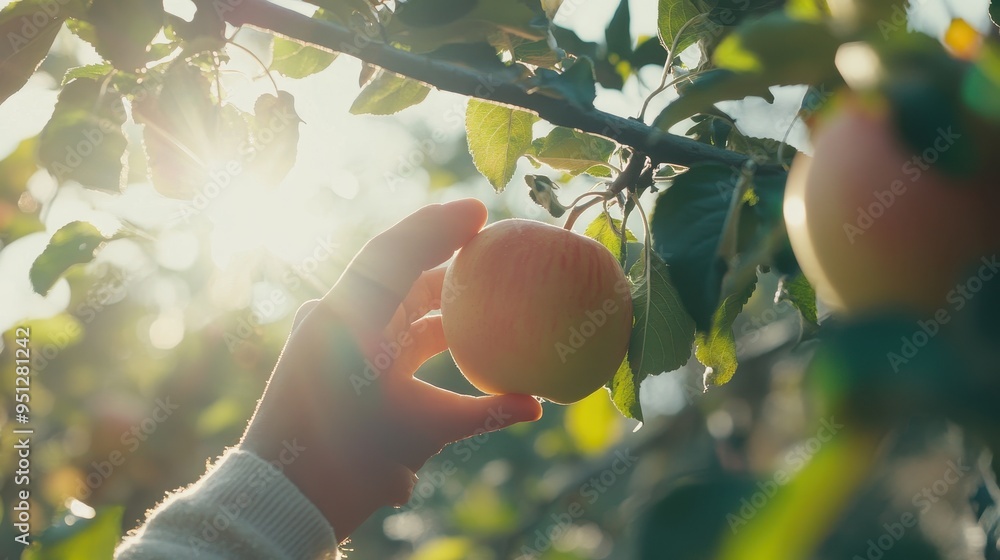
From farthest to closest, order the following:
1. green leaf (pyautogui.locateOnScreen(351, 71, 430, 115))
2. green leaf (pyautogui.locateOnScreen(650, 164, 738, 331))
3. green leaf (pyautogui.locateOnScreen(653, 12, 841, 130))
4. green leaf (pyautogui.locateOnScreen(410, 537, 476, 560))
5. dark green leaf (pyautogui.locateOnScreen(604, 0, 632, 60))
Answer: green leaf (pyautogui.locateOnScreen(410, 537, 476, 560)) < dark green leaf (pyautogui.locateOnScreen(604, 0, 632, 60)) < green leaf (pyautogui.locateOnScreen(351, 71, 430, 115)) < green leaf (pyautogui.locateOnScreen(650, 164, 738, 331)) < green leaf (pyautogui.locateOnScreen(653, 12, 841, 130))

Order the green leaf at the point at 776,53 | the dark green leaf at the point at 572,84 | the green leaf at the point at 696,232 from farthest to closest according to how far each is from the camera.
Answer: the dark green leaf at the point at 572,84, the green leaf at the point at 696,232, the green leaf at the point at 776,53

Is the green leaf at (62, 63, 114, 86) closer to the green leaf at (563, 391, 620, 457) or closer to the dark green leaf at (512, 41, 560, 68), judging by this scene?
the dark green leaf at (512, 41, 560, 68)

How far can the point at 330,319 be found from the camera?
2.66ft

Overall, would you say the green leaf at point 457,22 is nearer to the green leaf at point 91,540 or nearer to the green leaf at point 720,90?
the green leaf at point 720,90

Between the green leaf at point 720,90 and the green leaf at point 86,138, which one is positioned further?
the green leaf at point 86,138

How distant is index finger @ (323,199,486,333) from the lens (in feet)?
2.58

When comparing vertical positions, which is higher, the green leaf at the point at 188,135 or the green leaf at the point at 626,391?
the green leaf at the point at 188,135

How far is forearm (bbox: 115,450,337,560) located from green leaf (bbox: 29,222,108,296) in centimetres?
28

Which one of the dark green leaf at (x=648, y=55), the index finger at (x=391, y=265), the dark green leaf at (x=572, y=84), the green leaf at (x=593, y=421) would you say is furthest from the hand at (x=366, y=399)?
the green leaf at (x=593, y=421)

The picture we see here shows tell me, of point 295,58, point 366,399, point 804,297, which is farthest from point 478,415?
point 295,58

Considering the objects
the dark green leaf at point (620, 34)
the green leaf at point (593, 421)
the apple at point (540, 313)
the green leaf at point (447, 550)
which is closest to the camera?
the apple at point (540, 313)

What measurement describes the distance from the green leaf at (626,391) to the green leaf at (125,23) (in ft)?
1.85

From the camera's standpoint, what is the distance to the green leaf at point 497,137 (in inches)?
34.2

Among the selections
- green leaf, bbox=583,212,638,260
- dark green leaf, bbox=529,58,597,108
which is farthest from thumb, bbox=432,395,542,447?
dark green leaf, bbox=529,58,597,108
